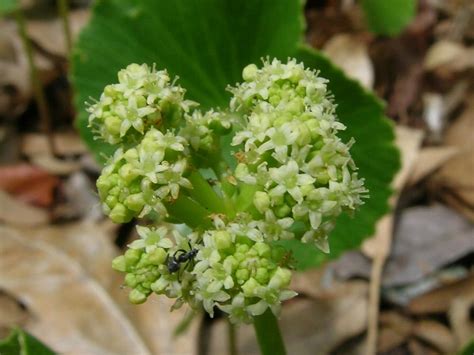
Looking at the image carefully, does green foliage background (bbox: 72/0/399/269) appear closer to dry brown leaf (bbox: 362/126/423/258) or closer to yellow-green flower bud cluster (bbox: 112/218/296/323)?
dry brown leaf (bbox: 362/126/423/258)

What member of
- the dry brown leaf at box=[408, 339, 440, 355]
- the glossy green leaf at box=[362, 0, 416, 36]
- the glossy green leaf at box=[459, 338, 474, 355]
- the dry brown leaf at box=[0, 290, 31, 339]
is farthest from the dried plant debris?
the dry brown leaf at box=[0, 290, 31, 339]

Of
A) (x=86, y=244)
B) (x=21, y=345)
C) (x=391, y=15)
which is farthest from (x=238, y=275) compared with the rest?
(x=391, y=15)

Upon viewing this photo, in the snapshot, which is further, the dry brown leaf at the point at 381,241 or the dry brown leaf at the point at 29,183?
the dry brown leaf at the point at 29,183

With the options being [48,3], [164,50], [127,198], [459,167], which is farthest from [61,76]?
[127,198]

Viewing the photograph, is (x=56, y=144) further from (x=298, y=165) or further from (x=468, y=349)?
(x=298, y=165)

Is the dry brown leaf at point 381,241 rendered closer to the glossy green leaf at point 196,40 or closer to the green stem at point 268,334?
the glossy green leaf at point 196,40

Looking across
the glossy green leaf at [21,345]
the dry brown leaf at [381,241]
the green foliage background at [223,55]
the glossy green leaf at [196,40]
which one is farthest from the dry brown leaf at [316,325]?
the glossy green leaf at [21,345]
